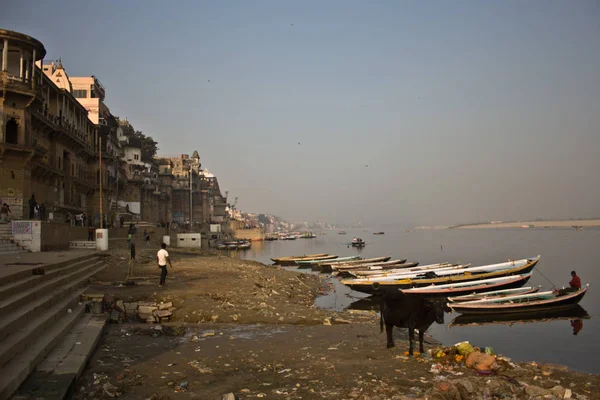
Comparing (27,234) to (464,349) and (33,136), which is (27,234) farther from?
(464,349)

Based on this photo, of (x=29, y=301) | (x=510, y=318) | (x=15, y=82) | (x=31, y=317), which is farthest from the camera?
(x=15, y=82)

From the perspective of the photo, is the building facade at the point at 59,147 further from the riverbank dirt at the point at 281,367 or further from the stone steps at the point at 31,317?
the riverbank dirt at the point at 281,367

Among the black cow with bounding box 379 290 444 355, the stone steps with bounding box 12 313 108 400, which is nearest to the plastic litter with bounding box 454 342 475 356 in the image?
the black cow with bounding box 379 290 444 355

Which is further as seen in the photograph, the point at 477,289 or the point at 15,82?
the point at 15,82

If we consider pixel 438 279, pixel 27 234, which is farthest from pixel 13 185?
pixel 438 279

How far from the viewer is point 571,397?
783 cm

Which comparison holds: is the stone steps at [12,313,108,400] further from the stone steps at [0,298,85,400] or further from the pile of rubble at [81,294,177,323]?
the pile of rubble at [81,294,177,323]

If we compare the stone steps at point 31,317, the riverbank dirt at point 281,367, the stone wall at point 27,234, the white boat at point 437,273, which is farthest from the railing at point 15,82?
the white boat at point 437,273

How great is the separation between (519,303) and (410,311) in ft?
47.1

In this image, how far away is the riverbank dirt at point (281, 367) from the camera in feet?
25.3

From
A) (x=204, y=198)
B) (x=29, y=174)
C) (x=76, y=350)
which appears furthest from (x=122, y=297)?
(x=204, y=198)

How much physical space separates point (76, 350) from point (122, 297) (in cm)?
714

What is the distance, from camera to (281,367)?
944 centimetres

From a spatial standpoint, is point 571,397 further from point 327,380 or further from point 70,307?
Result: point 70,307
